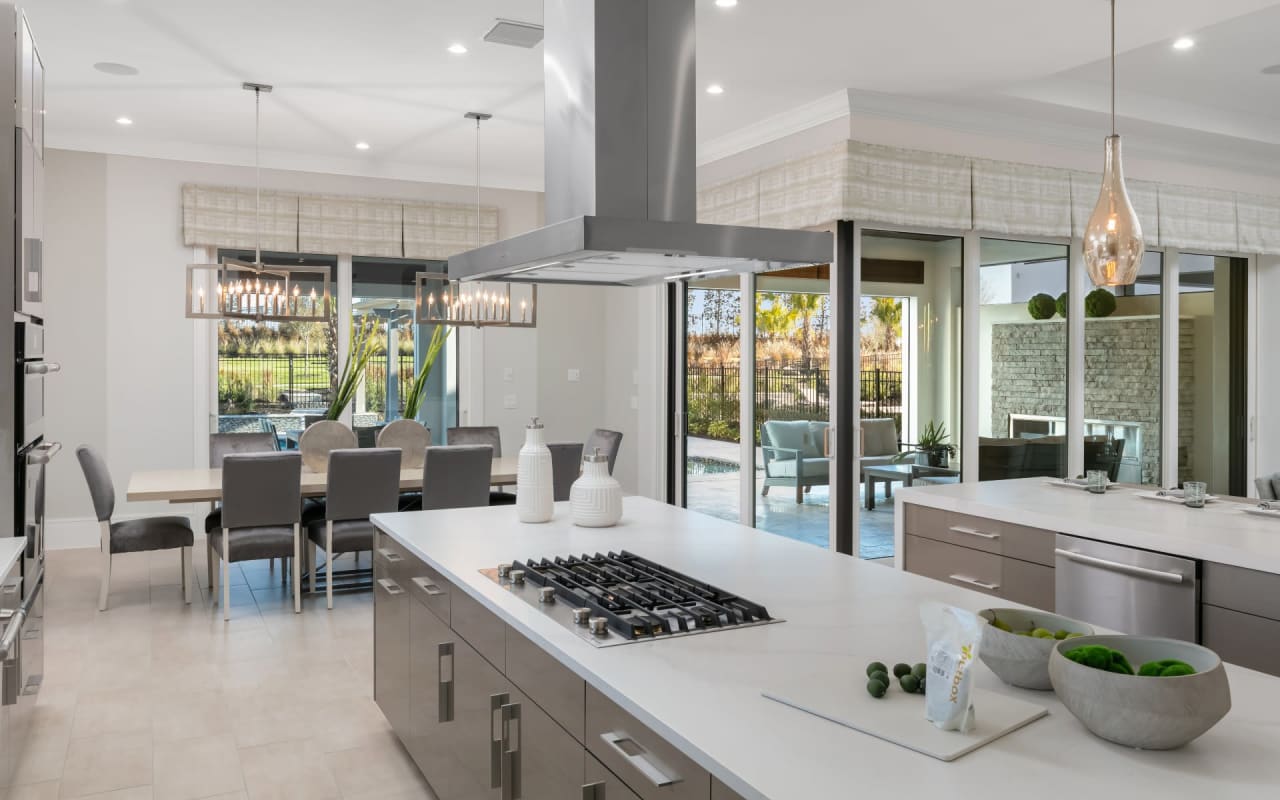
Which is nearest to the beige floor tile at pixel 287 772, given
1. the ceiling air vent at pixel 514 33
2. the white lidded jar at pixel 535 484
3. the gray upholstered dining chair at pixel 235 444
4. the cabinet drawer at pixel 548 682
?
the white lidded jar at pixel 535 484

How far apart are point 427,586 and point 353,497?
2454 millimetres

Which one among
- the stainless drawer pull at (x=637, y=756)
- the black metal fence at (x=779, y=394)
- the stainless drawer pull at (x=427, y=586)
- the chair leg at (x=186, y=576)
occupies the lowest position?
the chair leg at (x=186, y=576)

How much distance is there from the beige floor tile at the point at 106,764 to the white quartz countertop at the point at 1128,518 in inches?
110

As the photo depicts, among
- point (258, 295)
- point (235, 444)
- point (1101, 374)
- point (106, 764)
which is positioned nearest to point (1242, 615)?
point (106, 764)

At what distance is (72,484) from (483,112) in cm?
382

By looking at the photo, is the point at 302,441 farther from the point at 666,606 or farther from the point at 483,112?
the point at 666,606

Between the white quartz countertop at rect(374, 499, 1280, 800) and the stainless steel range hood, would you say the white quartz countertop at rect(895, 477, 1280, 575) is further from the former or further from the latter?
the stainless steel range hood

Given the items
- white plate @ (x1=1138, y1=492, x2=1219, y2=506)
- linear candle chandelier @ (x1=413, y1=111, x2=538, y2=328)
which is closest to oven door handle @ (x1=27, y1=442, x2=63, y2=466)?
linear candle chandelier @ (x1=413, y1=111, x2=538, y2=328)

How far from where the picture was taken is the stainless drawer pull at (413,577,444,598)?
2.56m

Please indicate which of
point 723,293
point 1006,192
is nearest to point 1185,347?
point 1006,192

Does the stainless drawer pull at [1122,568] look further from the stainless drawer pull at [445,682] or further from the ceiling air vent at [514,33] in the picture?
the ceiling air vent at [514,33]

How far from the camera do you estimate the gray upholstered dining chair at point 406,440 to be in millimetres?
5895

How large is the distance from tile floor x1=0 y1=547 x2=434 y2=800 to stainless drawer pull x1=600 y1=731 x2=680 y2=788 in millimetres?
1585

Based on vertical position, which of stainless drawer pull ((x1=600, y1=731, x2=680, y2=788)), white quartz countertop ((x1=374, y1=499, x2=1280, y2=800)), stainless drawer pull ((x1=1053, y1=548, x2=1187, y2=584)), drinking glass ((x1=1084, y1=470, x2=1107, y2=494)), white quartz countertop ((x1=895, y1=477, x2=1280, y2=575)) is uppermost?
drinking glass ((x1=1084, y1=470, x2=1107, y2=494))
